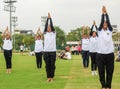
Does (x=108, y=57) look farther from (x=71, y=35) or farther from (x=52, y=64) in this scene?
(x=71, y=35)

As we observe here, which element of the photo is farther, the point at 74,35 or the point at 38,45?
the point at 74,35

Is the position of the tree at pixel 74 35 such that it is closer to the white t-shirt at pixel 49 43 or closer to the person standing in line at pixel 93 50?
the person standing in line at pixel 93 50

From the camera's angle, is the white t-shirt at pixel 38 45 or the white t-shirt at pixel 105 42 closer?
Answer: the white t-shirt at pixel 105 42

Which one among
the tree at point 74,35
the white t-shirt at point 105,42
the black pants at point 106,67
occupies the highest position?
the tree at point 74,35

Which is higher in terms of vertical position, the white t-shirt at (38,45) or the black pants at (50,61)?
the white t-shirt at (38,45)

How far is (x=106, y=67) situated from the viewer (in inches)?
554

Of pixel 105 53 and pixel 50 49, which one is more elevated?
pixel 50 49

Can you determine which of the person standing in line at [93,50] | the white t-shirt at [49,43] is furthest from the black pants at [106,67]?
the person standing in line at [93,50]

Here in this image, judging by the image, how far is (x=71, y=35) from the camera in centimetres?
16100

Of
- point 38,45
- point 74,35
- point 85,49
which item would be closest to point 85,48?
point 85,49

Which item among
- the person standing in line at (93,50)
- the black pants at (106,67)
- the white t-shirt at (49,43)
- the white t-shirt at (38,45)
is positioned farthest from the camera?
the white t-shirt at (38,45)

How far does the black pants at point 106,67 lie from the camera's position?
13945 millimetres

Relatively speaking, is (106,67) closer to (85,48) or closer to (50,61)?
(50,61)

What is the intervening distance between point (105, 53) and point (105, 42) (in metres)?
0.37
